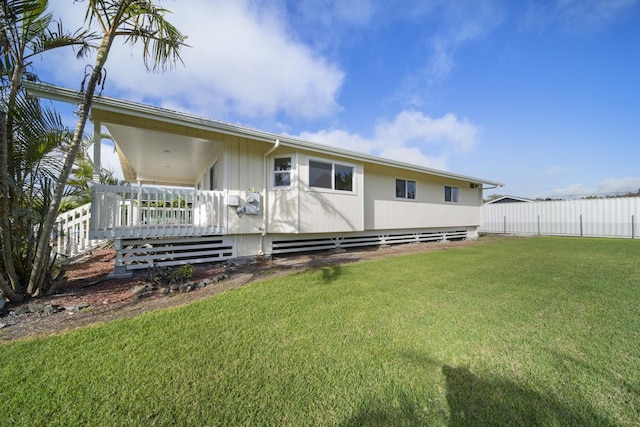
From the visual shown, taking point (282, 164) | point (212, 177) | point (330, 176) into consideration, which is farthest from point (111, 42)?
point (330, 176)

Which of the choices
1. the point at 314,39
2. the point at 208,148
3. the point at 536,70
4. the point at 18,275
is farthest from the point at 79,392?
the point at 536,70

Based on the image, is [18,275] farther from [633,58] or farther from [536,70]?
[633,58]

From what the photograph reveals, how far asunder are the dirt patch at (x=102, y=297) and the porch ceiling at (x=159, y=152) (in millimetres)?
3269

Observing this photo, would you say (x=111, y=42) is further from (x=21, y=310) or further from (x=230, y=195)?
(x=21, y=310)

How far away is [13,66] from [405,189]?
35.6 ft

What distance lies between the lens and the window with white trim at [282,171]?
716 centimetres

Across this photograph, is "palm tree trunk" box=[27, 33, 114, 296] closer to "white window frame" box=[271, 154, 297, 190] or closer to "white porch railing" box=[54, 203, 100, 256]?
"white window frame" box=[271, 154, 297, 190]

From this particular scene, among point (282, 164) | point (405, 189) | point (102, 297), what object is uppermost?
point (282, 164)

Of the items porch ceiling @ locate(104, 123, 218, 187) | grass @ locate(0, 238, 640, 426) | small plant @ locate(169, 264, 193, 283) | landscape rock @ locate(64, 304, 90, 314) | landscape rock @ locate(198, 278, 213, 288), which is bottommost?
grass @ locate(0, 238, 640, 426)

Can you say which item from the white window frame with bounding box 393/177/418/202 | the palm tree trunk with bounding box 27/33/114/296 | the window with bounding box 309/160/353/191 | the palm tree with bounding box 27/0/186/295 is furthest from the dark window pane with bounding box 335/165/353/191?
the palm tree trunk with bounding box 27/33/114/296

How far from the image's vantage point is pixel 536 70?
33.3 ft

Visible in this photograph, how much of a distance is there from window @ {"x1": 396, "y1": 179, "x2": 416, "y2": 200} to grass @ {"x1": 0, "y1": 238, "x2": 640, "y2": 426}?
6959mm

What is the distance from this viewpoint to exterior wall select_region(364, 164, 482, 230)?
9516 mm

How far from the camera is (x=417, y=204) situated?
10.9 meters
